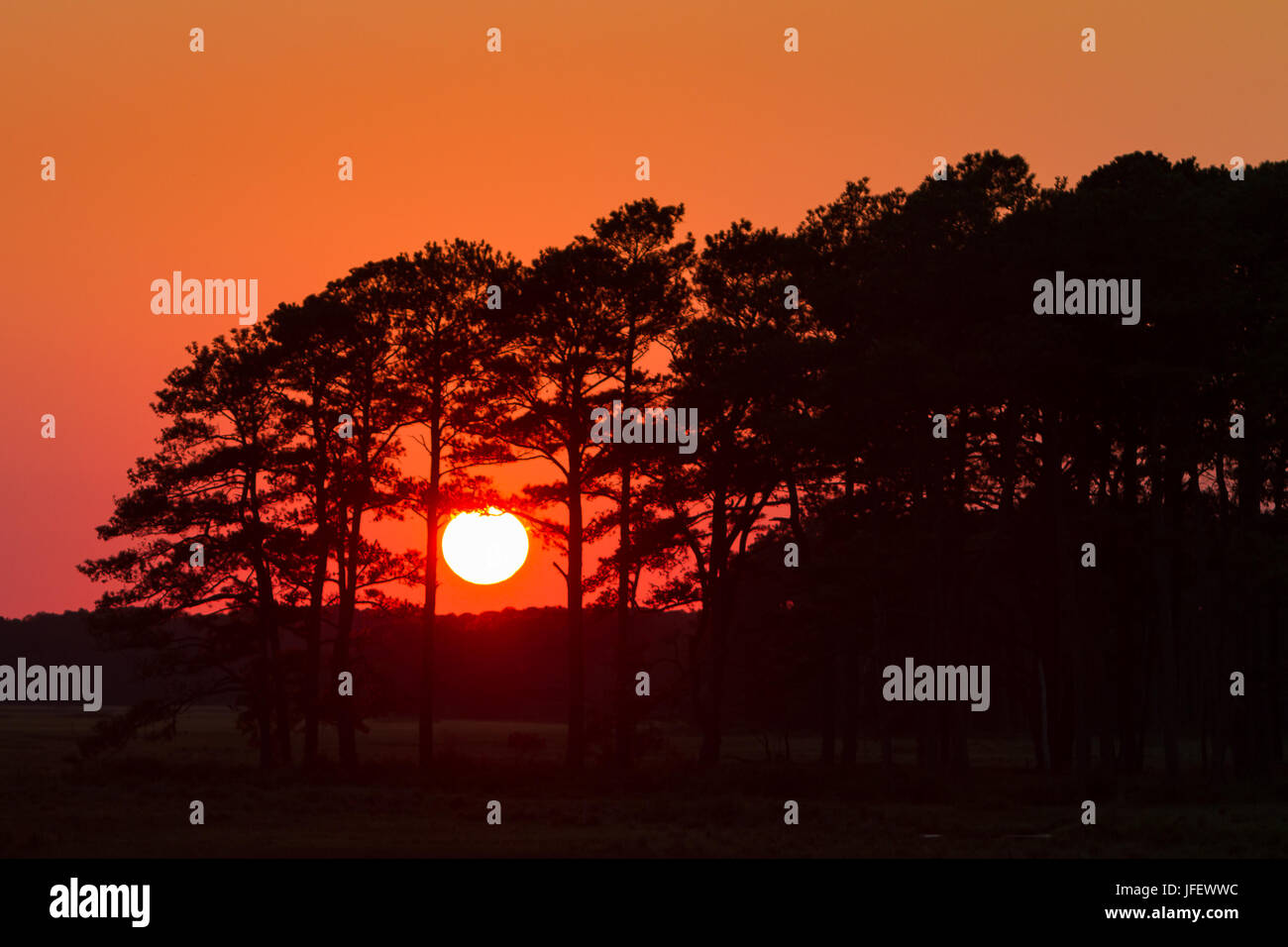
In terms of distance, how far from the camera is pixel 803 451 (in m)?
40.6

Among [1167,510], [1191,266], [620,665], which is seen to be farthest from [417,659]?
[1191,266]

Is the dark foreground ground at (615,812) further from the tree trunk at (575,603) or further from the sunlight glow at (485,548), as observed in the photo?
the sunlight glow at (485,548)

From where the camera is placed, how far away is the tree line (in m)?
36.0

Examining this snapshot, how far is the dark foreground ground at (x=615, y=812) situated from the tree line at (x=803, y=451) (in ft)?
8.48

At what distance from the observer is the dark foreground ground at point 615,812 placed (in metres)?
23.7

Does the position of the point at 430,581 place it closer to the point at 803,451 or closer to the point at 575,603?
the point at 575,603

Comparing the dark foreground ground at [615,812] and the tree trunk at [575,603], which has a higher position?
the tree trunk at [575,603]

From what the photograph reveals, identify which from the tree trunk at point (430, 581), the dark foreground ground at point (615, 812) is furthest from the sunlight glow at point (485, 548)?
the dark foreground ground at point (615, 812)

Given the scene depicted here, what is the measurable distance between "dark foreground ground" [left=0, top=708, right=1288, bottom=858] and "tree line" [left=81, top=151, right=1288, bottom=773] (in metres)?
2.58

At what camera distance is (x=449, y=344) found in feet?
143

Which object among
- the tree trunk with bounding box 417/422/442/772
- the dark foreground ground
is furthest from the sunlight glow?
the dark foreground ground

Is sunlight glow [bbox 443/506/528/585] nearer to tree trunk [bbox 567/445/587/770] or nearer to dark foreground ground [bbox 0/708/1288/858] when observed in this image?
tree trunk [bbox 567/445/587/770]

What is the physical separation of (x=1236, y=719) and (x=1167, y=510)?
6.96 metres
